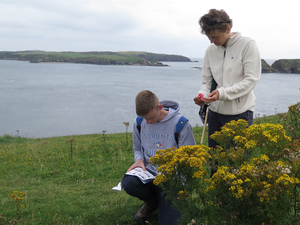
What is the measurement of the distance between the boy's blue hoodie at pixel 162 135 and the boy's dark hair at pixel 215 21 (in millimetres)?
1100

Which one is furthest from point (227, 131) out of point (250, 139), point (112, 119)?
point (112, 119)

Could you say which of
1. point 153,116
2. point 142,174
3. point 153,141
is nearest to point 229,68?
point 153,116

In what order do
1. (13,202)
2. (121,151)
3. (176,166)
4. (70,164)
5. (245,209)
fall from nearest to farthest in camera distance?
(245,209), (176,166), (13,202), (70,164), (121,151)

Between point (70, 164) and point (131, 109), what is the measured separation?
2119 cm

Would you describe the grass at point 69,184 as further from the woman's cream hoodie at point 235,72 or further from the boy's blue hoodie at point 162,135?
the woman's cream hoodie at point 235,72

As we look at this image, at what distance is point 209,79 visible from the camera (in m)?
3.84

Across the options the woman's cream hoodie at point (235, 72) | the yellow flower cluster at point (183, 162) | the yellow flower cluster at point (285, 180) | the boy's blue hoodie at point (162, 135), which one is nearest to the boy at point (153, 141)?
the boy's blue hoodie at point (162, 135)

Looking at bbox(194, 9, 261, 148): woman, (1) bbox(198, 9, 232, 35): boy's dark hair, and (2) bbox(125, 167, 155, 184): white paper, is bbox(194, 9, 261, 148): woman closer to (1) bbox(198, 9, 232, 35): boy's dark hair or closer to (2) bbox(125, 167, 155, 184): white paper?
(1) bbox(198, 9, 232, 35): boy's dark hair

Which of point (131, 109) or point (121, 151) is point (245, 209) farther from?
point (131, 109)

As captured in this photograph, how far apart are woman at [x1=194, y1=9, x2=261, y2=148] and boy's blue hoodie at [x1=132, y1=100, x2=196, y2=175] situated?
0.38 meters

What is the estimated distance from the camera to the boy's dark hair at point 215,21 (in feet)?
10.1

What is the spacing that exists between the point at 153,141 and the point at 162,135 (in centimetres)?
15

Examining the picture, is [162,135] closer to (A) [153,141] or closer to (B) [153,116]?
(A) [153,141]

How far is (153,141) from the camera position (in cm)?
355
